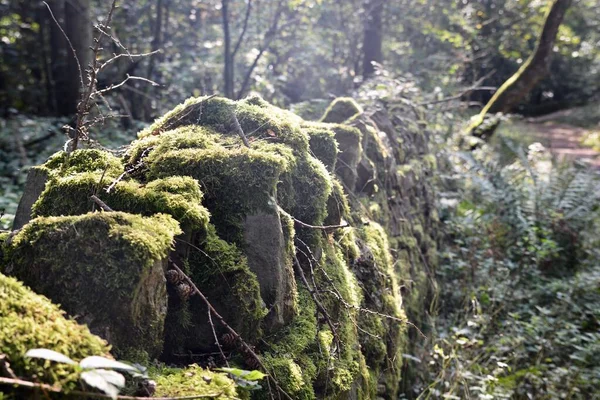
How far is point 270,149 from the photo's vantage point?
2.52m

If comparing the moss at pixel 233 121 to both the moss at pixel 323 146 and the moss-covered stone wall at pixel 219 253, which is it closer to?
the moss-covered stone wall at pixel 219 253

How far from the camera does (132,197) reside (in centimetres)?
200

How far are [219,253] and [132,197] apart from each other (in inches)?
14.9

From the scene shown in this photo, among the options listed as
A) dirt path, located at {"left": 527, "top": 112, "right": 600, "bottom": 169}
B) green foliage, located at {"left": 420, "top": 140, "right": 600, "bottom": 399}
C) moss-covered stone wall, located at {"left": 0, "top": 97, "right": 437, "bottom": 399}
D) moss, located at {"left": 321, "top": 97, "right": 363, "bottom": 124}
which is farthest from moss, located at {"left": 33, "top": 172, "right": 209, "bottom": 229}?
dirt path, located at {"left": 527, "top": 112, "right": 600, "bottom": 169}

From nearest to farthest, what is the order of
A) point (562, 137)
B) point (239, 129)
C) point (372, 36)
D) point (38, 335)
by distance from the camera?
point (38, 335)
point (239, 129)
point (372, 36)
point (562, 137)

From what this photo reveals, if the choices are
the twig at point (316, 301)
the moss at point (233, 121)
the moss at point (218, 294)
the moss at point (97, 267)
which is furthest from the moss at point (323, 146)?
the moss at point (97, 267)

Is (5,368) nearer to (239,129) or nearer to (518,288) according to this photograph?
(239,129)

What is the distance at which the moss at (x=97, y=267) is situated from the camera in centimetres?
154

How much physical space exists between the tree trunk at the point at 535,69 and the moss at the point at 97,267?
35.3 feet

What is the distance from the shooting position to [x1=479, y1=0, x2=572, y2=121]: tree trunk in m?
11.4

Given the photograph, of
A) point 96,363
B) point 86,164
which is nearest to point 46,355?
point 96,363

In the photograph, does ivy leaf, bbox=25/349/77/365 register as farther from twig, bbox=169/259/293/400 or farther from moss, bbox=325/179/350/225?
moss, bbox=325/179/350/225

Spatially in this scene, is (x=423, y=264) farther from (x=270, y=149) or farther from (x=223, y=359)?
(x=223, y=359)

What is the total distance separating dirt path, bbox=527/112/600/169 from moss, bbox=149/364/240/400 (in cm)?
1556
